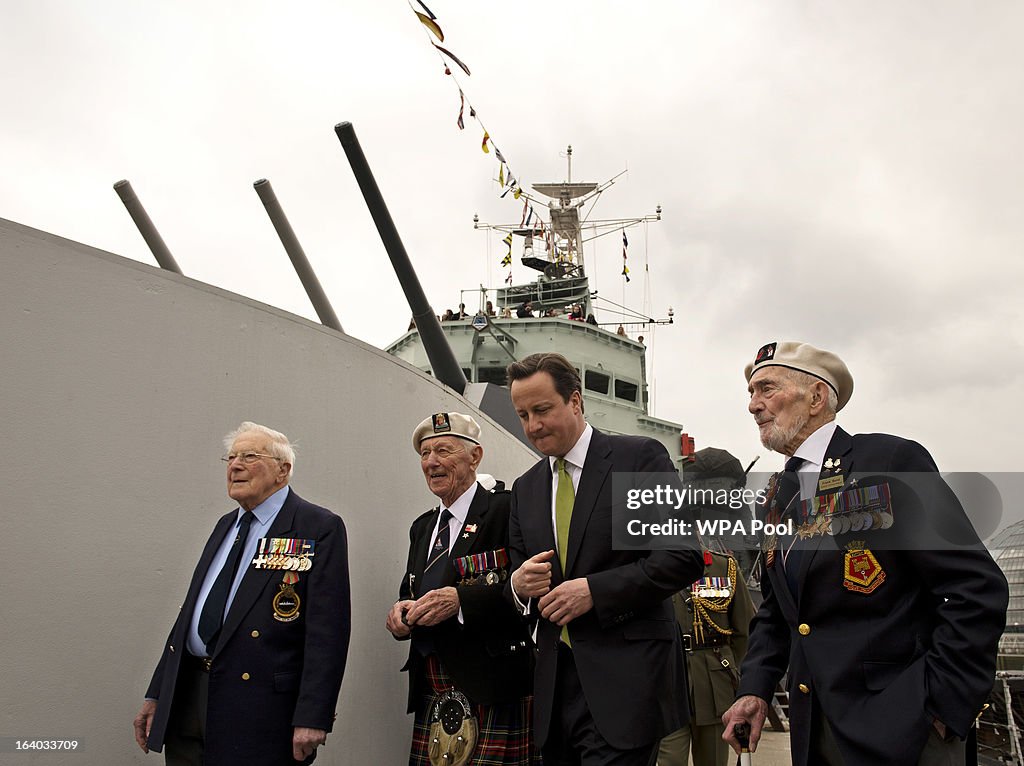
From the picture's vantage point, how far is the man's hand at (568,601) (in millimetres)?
2131

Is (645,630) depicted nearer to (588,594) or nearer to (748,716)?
(588,594)

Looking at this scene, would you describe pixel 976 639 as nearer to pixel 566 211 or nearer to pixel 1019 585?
pixel 1019 585

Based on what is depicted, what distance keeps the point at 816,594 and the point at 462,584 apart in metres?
1.19

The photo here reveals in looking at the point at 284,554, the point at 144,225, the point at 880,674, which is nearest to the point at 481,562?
the point at 284,554

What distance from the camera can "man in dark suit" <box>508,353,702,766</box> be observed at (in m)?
2.11

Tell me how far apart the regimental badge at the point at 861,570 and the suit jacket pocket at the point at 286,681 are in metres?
1.51

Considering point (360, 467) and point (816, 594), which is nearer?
point (816, 594)

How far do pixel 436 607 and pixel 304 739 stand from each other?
54cm

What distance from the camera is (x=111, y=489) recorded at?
2.46 meters

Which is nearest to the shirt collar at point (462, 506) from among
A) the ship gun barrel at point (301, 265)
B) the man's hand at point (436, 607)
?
the man's hand at point (436, 607)

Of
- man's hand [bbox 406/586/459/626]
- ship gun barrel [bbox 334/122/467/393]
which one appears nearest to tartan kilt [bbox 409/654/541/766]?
man's hand [bbox 406/586/459/626]

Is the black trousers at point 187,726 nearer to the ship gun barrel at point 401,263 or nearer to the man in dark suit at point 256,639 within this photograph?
the man in dark suit at point 256,639

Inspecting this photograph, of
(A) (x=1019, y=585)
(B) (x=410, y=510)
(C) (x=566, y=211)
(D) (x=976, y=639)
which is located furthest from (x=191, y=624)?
(C) (x=566, y=211)

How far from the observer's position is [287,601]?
2.42 meters
